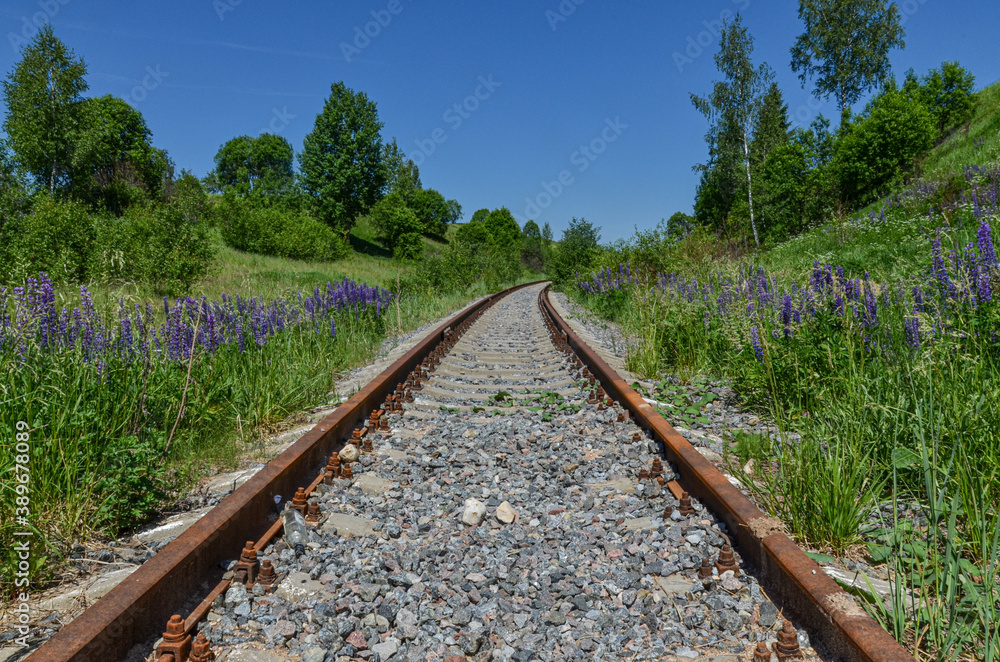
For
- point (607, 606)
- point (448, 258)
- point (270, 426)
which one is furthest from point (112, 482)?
point (448, 258)

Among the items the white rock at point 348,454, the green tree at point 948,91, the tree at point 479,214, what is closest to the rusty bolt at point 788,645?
the white rock at point 348,454

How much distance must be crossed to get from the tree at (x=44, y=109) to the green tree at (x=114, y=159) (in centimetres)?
85

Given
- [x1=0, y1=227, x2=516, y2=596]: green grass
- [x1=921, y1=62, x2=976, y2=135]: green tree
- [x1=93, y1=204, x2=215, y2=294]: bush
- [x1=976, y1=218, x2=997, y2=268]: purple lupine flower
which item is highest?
[x1=921, y1=62, x2=976, y2=135]: green tree

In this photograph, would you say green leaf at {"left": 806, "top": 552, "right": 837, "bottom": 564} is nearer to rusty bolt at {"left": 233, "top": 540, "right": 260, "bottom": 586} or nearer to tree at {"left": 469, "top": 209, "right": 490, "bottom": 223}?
rusty bolt at {"left": 233, "top": 540, "right": 260, "bottom": 586}

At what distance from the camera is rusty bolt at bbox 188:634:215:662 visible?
165cm

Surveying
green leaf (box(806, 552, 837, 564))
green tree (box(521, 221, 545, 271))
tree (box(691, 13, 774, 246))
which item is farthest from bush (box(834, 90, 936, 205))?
green tree (box(521, 221, 545, 271))

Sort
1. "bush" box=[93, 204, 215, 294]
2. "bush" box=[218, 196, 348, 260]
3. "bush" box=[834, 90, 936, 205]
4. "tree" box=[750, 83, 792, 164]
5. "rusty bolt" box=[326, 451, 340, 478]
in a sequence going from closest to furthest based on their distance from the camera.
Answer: "rusty bolt" box=[326, 451, 340, 478], "bush" box=[93, 204, 215, 294], "bush" box=[834, 90, 936, 205], "bush" box=[218, 196, 348, 260], "tree" box=[750, 83, 792, 164]

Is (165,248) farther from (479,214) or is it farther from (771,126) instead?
(479,214)

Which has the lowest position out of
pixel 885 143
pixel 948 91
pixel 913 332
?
pixel 913 332

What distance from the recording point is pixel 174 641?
5.42 ft

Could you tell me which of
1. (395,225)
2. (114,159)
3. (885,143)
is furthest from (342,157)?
(885,143)

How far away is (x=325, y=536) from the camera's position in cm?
257

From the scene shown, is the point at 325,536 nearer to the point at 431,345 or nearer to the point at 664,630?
the point at 664,630

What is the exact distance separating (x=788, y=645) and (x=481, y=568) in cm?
113
